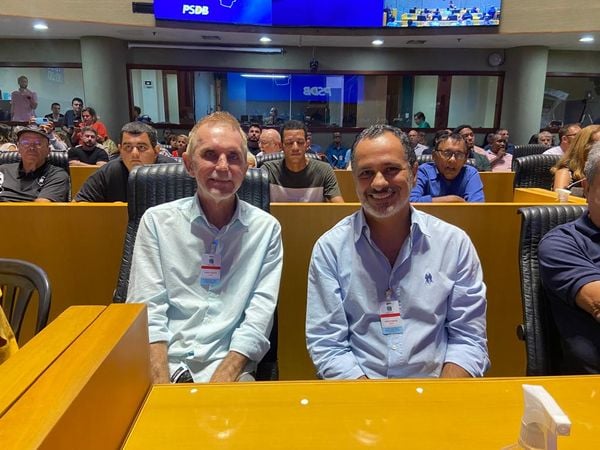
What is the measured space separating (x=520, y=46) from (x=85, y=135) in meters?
7.64

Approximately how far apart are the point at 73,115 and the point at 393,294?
8.40 metres

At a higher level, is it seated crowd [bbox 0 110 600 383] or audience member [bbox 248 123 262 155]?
audience member [bbox 248 123 262 155]

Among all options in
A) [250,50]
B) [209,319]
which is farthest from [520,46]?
[209,319]

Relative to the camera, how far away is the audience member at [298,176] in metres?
3.22

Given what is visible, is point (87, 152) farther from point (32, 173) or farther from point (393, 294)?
point (393, 294)

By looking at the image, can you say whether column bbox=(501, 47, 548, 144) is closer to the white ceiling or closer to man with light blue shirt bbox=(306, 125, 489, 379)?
the white ceiling

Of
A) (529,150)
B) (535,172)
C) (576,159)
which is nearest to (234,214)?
(576,159)

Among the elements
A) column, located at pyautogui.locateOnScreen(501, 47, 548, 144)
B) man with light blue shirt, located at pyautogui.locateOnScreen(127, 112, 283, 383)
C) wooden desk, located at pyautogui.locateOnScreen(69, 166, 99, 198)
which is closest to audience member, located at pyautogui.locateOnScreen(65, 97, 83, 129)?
wooden desk, located at pyautogui.locateOnScreen(69, 166, 99, 198)

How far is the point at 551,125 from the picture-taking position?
8.94 meters

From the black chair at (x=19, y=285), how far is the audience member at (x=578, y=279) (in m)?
1.57

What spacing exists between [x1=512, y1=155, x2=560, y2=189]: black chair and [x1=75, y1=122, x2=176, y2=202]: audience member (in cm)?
295

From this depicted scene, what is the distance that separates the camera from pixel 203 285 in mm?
1456

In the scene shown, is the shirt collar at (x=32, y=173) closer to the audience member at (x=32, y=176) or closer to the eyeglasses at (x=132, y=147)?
the audience member at (x=32, y=176)

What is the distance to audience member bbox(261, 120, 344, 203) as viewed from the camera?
3.22 meters
